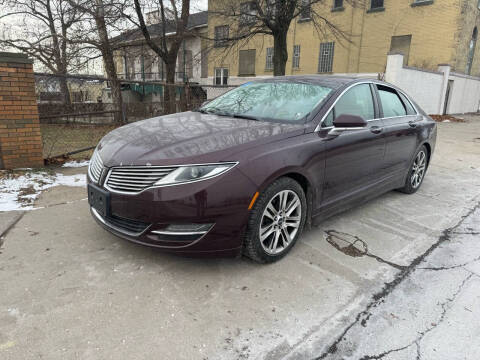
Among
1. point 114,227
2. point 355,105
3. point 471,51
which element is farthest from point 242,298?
point 471,51

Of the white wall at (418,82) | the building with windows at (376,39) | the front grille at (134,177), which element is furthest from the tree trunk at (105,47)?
the white wall at (418,82)

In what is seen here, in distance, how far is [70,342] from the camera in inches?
80.7

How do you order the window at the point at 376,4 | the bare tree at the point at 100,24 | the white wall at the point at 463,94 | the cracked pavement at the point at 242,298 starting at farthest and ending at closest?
the window at the point at 376,4 < the white wall at the point at 463,94 < the bare tree at the point at 100,24 < the cracked pavement at the point at 242,298

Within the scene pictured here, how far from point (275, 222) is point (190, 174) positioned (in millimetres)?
881

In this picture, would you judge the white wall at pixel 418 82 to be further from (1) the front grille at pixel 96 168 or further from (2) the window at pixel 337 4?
(1) the front grille at pixel 96 168

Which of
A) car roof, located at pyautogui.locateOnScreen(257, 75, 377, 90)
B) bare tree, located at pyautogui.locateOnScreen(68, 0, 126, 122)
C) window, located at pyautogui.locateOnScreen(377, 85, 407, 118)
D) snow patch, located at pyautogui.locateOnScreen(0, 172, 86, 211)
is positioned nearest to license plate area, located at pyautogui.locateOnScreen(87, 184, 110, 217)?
snow patch, located at pyautogui.locateOnScreen(0, 172, 86, 211)

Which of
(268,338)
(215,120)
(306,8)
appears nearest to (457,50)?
(306,8)

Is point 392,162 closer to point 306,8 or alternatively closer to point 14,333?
point 14,333

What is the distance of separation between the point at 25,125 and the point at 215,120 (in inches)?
134

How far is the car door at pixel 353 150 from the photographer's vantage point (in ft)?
11.1

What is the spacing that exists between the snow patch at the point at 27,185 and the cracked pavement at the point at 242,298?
536 millimetres

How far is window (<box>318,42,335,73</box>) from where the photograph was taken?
26.3 metres

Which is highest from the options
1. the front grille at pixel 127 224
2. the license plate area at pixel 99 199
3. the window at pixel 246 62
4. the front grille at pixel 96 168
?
the window at pixel 246 62

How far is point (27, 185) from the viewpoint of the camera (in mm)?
4785
